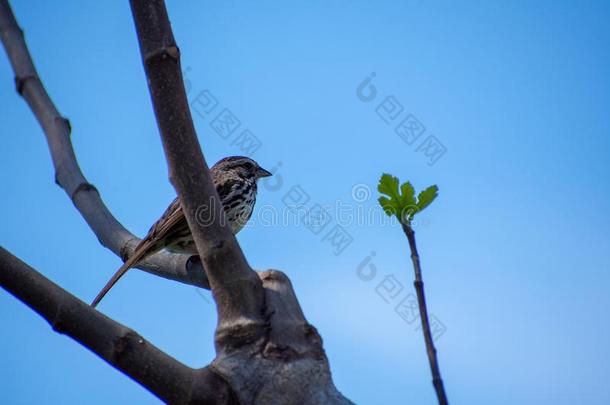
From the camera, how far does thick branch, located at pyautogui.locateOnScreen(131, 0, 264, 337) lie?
2.56 metres

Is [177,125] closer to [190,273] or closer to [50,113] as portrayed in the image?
[190,273]

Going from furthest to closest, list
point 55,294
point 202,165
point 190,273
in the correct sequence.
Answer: point 190,273
point 202,165
point 55,294

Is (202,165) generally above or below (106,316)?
above

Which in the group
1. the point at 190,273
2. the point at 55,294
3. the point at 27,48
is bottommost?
the point at 55,294

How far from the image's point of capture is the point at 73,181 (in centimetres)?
427

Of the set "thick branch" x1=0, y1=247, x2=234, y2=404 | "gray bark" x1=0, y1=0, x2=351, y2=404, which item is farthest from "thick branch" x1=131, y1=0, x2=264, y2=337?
"thick branch" x1=0, y1=247, x2=234, y2=404

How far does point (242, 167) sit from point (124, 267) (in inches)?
130

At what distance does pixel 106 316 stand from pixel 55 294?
0.19 metres

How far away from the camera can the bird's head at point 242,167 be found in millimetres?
7627

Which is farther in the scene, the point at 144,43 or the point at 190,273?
the point at 190,273

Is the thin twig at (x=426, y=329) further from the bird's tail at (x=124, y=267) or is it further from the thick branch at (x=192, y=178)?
the bird's tail at (x=124, y=267)

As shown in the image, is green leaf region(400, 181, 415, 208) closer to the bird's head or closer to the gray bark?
the gray bark

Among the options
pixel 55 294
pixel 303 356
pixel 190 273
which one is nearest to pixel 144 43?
pixel 55 294

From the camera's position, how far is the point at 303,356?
8.96 feet
